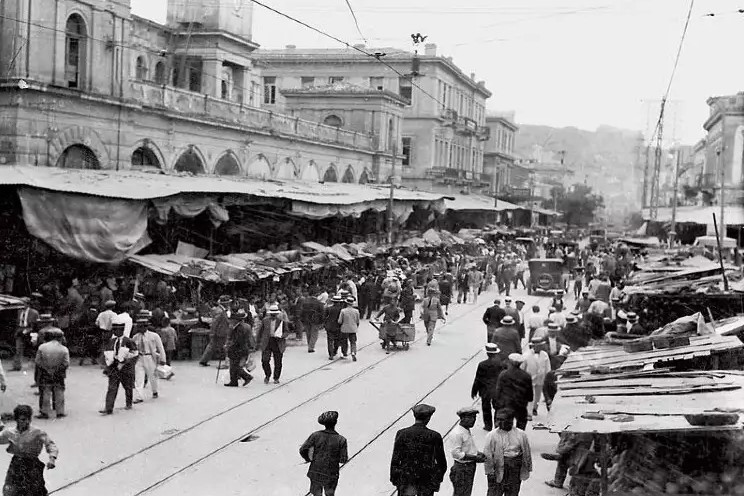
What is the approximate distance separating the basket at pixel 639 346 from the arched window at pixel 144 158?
65.5 feet

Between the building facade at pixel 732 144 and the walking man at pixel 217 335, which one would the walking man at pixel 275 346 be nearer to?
the walking man at pixel 217 335

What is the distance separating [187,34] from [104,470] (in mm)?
31704

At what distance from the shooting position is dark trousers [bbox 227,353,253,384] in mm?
14852

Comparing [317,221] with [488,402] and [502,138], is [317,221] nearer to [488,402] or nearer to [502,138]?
[488,402]

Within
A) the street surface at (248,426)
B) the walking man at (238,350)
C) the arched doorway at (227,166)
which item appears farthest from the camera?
the arched doorway at (227,166)

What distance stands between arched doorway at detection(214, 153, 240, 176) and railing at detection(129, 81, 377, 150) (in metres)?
1.45

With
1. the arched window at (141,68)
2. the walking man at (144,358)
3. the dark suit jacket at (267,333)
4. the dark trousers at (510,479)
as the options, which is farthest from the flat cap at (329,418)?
the arched window at (141,68)

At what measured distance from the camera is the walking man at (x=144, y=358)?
13.5 metres

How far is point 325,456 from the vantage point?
8.30m

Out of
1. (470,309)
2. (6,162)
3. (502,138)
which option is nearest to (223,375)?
(6,162)

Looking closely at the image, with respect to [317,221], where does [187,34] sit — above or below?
above

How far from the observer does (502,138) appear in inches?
3634

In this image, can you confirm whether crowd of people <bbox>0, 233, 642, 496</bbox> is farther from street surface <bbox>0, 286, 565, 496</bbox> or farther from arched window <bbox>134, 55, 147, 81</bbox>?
arched window <bbox>134, 55, 147, 81</bbox>

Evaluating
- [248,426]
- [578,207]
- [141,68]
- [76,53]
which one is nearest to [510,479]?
[248,426]
